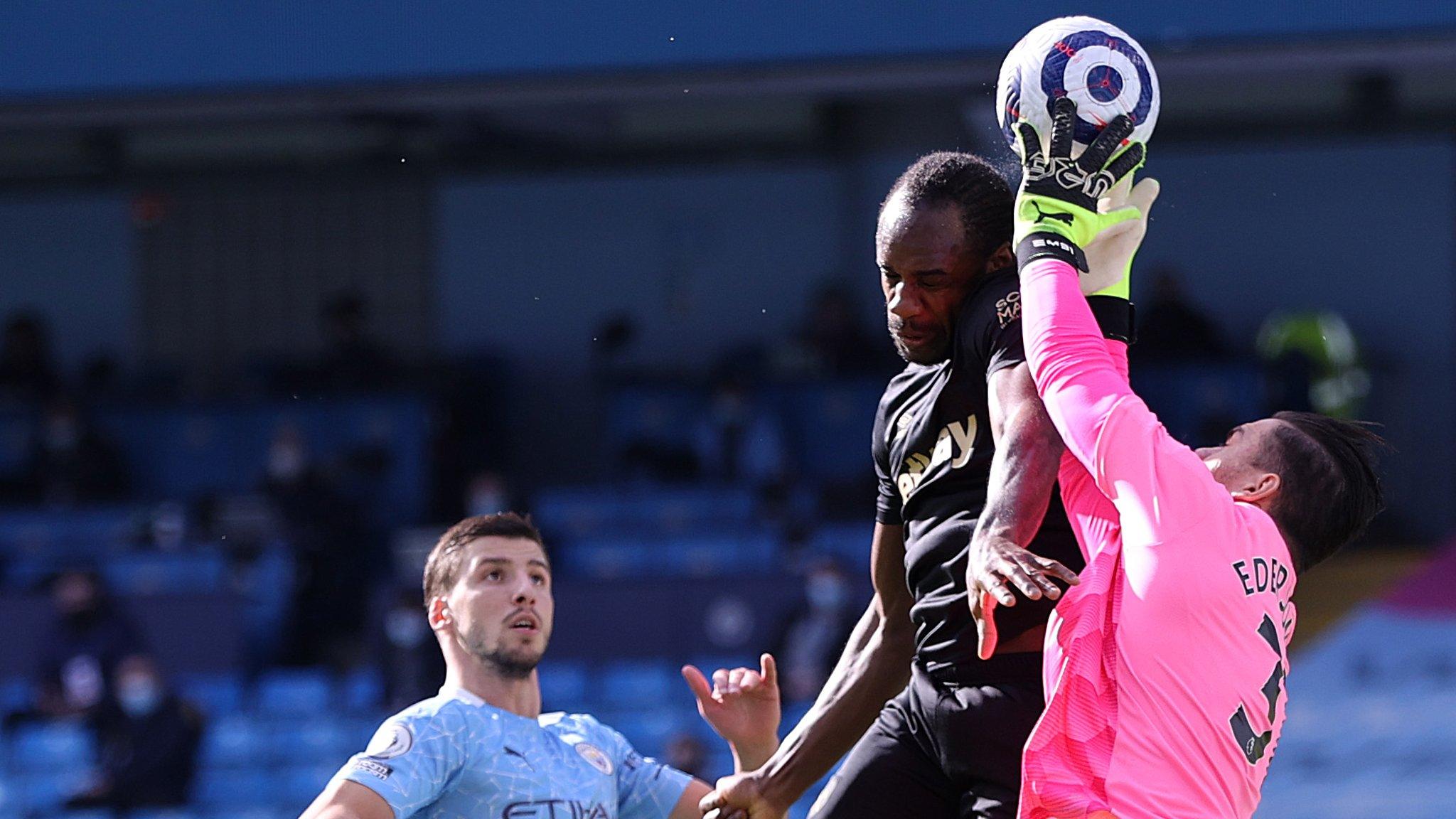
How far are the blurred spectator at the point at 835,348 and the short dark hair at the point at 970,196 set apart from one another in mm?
10053

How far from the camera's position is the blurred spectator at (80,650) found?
32.8 feet

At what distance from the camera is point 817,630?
32.0 ft

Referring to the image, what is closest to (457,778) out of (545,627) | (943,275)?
(545,627)

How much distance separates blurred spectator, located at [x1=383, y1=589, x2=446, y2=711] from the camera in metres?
9.72

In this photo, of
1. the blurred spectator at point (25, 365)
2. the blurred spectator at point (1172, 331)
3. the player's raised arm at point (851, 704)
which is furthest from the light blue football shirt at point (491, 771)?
the blurred spectator at point (25, 365)

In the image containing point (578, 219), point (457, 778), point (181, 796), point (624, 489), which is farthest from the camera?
point (578, 219)

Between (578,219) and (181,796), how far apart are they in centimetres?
728

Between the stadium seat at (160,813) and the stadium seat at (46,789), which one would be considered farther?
the stadium seat at (46,789)

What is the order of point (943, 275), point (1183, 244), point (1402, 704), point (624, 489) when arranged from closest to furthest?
1. point (943, 275)
2. point (1402, 704)
3. point (624, 489)
4. point (1183, 244)

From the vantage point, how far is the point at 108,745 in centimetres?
941

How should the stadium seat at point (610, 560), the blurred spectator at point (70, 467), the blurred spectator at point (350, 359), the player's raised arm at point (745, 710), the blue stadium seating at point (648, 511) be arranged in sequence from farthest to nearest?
1. the blurred spectator at point (350, 359)
2. the blurred spectator at point (70, 467)
3. the blue stadium seating at point (648, 511)
4. the stadium seat at point (610, 560)
5. the player's raised arm at point (745, 710)

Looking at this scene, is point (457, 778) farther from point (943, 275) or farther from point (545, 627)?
point (943, 275)

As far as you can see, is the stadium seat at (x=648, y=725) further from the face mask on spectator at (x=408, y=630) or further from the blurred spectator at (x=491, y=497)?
the blurred spectator at (x=491, y=497)

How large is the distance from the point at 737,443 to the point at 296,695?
3627 millimetres
